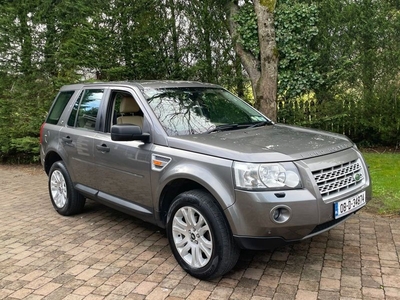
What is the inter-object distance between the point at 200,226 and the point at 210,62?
665cm

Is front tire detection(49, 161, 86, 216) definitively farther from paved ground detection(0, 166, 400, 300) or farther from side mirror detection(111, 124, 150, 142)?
side mirror detection(111, 124, 150, 142)

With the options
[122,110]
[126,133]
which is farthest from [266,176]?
[122,110]

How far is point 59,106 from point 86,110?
870mm

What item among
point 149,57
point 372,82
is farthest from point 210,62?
point 372,82

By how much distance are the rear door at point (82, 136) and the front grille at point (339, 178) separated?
2680 mm

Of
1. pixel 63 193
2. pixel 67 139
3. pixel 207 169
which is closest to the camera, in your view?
pixel 207 169

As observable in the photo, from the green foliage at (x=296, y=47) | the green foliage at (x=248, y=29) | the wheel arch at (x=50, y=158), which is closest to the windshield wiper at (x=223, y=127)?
the wheel arch at (x=50, y=158)

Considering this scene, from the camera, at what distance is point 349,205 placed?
3338 millimetres

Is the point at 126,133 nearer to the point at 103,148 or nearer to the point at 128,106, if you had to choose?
the point at 103,148

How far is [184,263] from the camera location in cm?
353

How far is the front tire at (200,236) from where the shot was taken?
3.20 metres

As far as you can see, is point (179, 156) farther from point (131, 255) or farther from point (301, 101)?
point (301, 101)

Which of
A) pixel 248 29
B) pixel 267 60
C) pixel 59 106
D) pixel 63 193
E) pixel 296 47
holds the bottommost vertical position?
pixel 63 193

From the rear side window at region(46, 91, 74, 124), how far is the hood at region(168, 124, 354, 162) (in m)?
2.50
